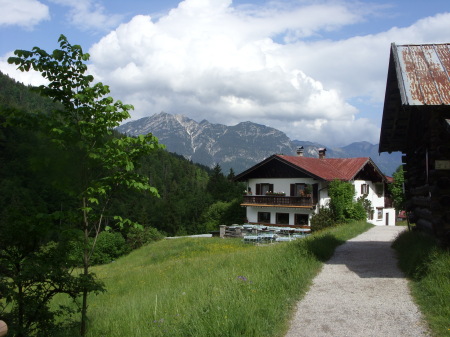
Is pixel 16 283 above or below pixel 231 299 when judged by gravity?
above

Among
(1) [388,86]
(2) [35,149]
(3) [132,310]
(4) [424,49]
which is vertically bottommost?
(3) [132,310]

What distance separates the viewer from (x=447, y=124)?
7.61 meters

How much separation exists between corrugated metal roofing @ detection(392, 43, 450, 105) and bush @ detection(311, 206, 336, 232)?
2429 centimetres

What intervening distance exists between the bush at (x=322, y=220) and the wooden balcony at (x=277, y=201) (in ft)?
3.49

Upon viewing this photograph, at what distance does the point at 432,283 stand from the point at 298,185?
29.4 meters

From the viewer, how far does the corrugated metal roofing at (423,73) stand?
8062 mm

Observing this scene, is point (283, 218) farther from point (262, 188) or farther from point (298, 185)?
point (262, 188)

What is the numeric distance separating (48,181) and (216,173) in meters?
101

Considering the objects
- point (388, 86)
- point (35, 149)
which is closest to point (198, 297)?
point (35, 149)

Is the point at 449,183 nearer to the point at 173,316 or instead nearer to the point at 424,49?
the point at 424,49

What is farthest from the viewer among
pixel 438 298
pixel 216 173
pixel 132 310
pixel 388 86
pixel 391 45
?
pixel 216 173

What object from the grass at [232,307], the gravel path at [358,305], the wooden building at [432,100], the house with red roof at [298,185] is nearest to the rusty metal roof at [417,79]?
the wooden building at [432,100]

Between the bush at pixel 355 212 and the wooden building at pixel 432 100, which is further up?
the wooden building at pixel 432 100

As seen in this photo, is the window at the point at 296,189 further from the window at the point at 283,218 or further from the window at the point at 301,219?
the window at the point at 283,218
